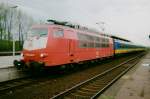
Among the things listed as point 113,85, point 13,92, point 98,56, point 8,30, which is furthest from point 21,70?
point 8,30

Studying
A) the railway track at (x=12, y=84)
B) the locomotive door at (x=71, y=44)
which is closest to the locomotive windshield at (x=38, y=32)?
the locomotive door at (x=71, y=44)

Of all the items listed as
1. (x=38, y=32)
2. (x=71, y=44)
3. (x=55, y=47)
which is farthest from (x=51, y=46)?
(x=71, y=44)

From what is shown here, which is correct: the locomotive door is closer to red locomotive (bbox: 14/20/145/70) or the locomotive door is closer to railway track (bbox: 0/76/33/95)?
red locomotive (bbox: 14/20/145/70)

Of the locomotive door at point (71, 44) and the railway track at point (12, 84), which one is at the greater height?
the locomotive door at point (71, 44)

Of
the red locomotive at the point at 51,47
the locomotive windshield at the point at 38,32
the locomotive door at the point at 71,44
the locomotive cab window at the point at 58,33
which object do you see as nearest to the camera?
the red locomotive at the point at 51,47

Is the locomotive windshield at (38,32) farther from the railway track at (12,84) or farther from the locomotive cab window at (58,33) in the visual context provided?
the railway track at (12,84)

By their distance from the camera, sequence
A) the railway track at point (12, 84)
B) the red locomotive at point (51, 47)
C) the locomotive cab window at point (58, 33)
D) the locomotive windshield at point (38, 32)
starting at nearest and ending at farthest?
the railway track at point (12, 84)
the red locomotive at point (51, 47)
the locomotive windshield at point (38, 32)
the locomotive cab window at point (58, 33)

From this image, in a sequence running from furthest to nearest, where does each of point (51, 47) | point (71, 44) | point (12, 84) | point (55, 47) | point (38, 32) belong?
point (71, 44) → point (38, 32) → point (55, 47) → point (51, 47) → point (12, 84)

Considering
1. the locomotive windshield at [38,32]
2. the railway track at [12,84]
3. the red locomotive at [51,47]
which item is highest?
the locomotive windshield at [38,32]

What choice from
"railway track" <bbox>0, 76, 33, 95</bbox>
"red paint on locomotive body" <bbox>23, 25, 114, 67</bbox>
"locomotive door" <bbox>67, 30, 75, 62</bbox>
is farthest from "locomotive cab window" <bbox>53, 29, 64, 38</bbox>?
"railway track" <bbox>0, 76, 33, 95</bbox>

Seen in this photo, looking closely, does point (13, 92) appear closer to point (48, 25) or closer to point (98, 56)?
point (48, 25)

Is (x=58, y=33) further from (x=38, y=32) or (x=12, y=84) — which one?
(x=12, y=84)

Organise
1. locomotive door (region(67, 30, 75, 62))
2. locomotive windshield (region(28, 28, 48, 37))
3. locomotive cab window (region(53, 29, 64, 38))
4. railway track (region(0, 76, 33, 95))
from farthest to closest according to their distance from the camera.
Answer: locomotive door (region(67, 30, 75, 62))
locomotive cab window (region(53, 29, 64, 38))
locomotive windshield (region(28, 28, 48, 37))
railway track (region(0, 76, 33, 95))

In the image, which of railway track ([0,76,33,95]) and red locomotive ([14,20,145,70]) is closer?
railway track ([0,76,33,95])
